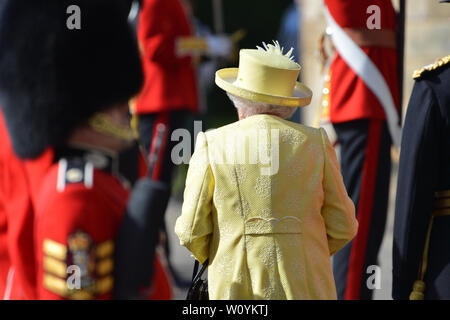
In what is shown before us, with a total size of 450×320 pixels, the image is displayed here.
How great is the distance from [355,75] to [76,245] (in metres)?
1.92

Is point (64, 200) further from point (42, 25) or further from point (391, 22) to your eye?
point (391, 22)

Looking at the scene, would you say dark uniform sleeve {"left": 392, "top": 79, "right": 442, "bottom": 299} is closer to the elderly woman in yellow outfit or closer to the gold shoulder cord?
the gold shoulder cord

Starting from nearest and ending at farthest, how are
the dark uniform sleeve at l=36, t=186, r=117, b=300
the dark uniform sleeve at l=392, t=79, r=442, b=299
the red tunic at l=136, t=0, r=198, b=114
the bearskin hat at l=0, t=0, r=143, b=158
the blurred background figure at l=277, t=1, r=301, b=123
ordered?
the dark uniform sleeve at l=36, t=186, r=117, b=300 < the bearskin hat at l=0, t=0, r=143, b=158 < the dark uniform sleeve at l=392, t=79, r=442, b=299 < the red tunic at l=136, t=0, r=198, b=114 < the blurred background figure at l=277, t=1, r=301, b=123

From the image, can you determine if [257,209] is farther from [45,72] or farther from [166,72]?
[166,72]

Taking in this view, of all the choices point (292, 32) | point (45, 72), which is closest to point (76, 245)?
point (45, 72)

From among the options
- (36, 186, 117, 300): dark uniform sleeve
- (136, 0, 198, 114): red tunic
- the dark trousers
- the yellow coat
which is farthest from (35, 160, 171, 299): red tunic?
(136, 0, 198, 114): red tunic

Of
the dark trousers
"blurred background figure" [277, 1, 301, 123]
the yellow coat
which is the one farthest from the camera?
"blurred background figure" [277, 1, 301, 123]

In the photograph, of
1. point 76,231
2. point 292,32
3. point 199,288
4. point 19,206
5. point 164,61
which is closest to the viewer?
point 76,231

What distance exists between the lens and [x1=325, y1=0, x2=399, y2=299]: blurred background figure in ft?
12.5

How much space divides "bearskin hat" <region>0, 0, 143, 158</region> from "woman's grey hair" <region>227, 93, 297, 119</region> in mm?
492

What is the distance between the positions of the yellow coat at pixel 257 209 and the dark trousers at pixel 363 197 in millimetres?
1128

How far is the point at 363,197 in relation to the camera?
3814mm
